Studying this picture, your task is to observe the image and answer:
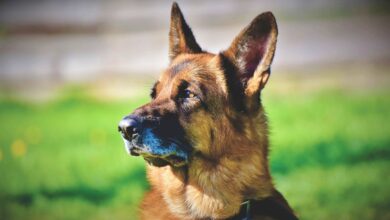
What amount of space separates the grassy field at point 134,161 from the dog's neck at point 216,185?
0.43 meters

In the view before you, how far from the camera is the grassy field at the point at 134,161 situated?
550 centimetres

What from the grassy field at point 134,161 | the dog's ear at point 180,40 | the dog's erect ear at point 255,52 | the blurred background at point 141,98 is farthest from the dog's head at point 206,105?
the blurred background at point 141,98

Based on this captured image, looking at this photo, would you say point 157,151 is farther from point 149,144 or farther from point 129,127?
point 129,127

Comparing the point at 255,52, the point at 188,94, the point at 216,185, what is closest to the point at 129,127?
the point at 188,94

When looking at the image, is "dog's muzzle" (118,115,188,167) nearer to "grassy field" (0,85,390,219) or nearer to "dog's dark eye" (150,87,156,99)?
"dog's dark eye" (150,87,156,99)

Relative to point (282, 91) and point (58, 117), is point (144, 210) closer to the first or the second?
point (58, 117)

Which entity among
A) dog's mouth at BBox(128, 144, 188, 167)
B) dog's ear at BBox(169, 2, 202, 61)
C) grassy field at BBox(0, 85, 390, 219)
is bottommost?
grassy field at BBox(0, 85, 390, 219)

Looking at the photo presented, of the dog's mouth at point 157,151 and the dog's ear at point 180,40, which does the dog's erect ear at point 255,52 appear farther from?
the dog's mouth at point 157,151

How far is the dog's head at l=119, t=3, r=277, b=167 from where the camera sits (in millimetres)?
3639

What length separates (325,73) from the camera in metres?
10.9

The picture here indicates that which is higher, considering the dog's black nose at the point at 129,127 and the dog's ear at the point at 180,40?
the dog's ear at the point at 180,40

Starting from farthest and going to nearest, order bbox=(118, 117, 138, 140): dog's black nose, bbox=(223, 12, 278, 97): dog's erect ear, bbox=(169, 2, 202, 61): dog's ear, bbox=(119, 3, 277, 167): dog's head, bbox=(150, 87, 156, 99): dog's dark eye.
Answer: bbox=(169, 2, 202, 61): dog's ear < bbox=(150, 87, 156, 99): dog's dark eye < bbox=(223, 12, 278, 97): dog's erect ear < bbox=(119, 3, 277, 167): dog's head < bbox=(118, 117, 138, 140): dog's black nose

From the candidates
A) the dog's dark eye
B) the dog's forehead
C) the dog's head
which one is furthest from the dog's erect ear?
the dog's dark eye

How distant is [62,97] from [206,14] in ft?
12.1
